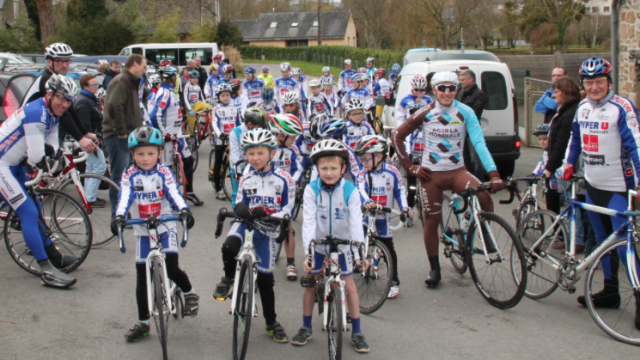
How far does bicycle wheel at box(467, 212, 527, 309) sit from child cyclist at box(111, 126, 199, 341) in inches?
107

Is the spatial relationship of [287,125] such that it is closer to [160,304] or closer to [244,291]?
[244,291]

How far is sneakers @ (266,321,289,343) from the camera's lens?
525 cm

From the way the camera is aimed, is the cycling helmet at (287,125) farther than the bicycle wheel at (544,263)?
Yes

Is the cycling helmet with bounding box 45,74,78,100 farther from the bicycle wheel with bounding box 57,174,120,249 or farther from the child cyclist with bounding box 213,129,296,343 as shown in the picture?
the child cyclist with bounding box 213,129,296,343

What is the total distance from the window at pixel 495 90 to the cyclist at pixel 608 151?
5742mm

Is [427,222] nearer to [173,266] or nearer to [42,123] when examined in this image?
[173,266]

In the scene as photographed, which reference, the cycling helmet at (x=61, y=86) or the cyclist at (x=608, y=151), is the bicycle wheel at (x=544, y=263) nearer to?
the cyclist at (x=608, y=151)

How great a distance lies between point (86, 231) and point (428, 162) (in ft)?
12.5

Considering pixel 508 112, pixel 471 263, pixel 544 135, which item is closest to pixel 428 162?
pixel 471 263

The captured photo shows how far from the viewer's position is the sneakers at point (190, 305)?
5395 mm

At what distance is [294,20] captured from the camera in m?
99.6

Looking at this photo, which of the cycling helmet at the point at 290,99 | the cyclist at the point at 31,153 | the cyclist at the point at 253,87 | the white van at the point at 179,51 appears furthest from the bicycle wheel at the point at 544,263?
the white van at the point at 179,51

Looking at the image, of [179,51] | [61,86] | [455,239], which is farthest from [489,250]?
[179,51]

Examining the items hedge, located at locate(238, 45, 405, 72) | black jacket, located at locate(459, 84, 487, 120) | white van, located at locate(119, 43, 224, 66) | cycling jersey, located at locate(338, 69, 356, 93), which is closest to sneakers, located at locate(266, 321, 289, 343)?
black jacket, located at locate(459, 84, 487, 120)
